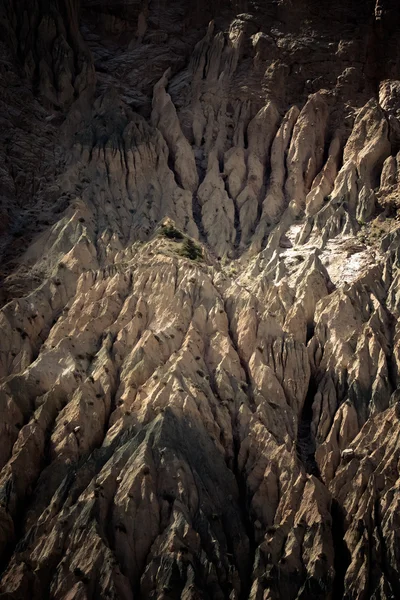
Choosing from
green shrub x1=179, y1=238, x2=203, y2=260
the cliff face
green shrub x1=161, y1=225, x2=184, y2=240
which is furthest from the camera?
green shrub x1=161, y1=225, x2=184, y2=240

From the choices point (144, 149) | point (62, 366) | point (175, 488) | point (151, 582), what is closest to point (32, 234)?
point (144, 149)

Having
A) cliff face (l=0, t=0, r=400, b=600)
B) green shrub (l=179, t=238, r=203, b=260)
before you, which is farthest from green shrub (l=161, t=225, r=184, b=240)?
green shrub (l=179, t=238, r=203, b=260)

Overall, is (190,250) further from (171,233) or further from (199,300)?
(199,300)

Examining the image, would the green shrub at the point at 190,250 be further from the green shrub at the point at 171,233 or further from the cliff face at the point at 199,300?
the green shrub at the point at 171,233

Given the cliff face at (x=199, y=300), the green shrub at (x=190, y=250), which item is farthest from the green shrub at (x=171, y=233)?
the green shrub at (x=190, y=250)

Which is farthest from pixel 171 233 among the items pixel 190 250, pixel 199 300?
pixel 199 300

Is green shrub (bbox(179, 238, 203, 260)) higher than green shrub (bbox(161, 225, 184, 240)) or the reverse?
the reverse

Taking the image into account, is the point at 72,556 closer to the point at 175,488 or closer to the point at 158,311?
the point at 175,488

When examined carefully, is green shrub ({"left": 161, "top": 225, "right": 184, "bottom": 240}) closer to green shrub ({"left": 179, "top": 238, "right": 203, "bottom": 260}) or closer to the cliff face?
the cliff face
